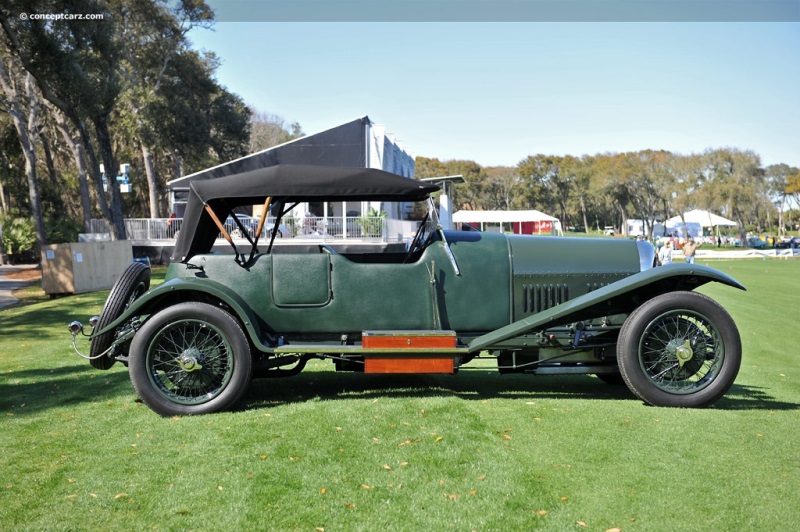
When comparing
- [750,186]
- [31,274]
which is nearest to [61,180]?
[31,274]

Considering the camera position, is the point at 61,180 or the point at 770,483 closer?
the point at 770,483

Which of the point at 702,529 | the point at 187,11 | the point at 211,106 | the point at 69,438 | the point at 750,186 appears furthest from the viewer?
the point at 750,186

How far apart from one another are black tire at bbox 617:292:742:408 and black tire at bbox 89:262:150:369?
13.7 feet

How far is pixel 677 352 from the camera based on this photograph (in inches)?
222

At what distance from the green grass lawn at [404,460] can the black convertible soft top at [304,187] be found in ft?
5.58

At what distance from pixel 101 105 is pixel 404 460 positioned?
20966 mm

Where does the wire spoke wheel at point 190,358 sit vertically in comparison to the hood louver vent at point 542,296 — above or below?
below

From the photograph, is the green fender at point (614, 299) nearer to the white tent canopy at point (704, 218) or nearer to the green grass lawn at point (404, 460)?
the green grass lawn at point (404, 460)

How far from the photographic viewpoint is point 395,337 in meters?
5.73

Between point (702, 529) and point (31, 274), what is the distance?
25937 millimetres

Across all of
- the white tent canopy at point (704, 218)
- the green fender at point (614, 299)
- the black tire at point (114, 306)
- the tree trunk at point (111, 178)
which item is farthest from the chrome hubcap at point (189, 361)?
the white tent canopy at point (704, 218)

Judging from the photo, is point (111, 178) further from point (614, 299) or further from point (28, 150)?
point (614, 299)

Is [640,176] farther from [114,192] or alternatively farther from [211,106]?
[114,192]

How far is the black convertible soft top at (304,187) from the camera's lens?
19.3 feet
